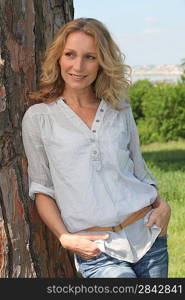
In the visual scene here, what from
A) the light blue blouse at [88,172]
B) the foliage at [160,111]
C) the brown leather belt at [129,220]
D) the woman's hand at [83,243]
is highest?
the light blue blouse at [88,172]

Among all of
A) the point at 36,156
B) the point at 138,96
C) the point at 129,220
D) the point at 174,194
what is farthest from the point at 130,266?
the point at 138,96

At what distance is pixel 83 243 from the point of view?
2.69 meters

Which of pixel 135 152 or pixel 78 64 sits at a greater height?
pixel 78 64

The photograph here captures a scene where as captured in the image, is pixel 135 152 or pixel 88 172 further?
pixel 135 152

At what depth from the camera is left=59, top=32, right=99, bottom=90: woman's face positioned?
277cm

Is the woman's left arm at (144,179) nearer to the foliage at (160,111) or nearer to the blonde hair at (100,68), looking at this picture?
the blonde hair at (100,68)

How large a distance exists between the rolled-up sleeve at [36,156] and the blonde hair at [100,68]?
0.16 meters

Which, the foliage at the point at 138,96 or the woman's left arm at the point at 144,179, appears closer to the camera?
the woman's left arm at the point at 144,179

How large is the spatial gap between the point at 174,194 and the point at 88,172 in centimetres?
Answer: 494

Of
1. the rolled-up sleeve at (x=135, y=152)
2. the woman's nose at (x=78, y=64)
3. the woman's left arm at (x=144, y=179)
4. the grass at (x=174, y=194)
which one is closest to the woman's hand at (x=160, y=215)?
the woman's left arm at (x=144, y=179)

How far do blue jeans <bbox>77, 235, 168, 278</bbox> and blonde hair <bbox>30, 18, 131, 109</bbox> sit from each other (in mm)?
694

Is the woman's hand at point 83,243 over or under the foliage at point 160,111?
over

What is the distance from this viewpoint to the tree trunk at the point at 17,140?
9.73 feet

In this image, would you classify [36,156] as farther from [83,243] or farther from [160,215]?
[160,215]
